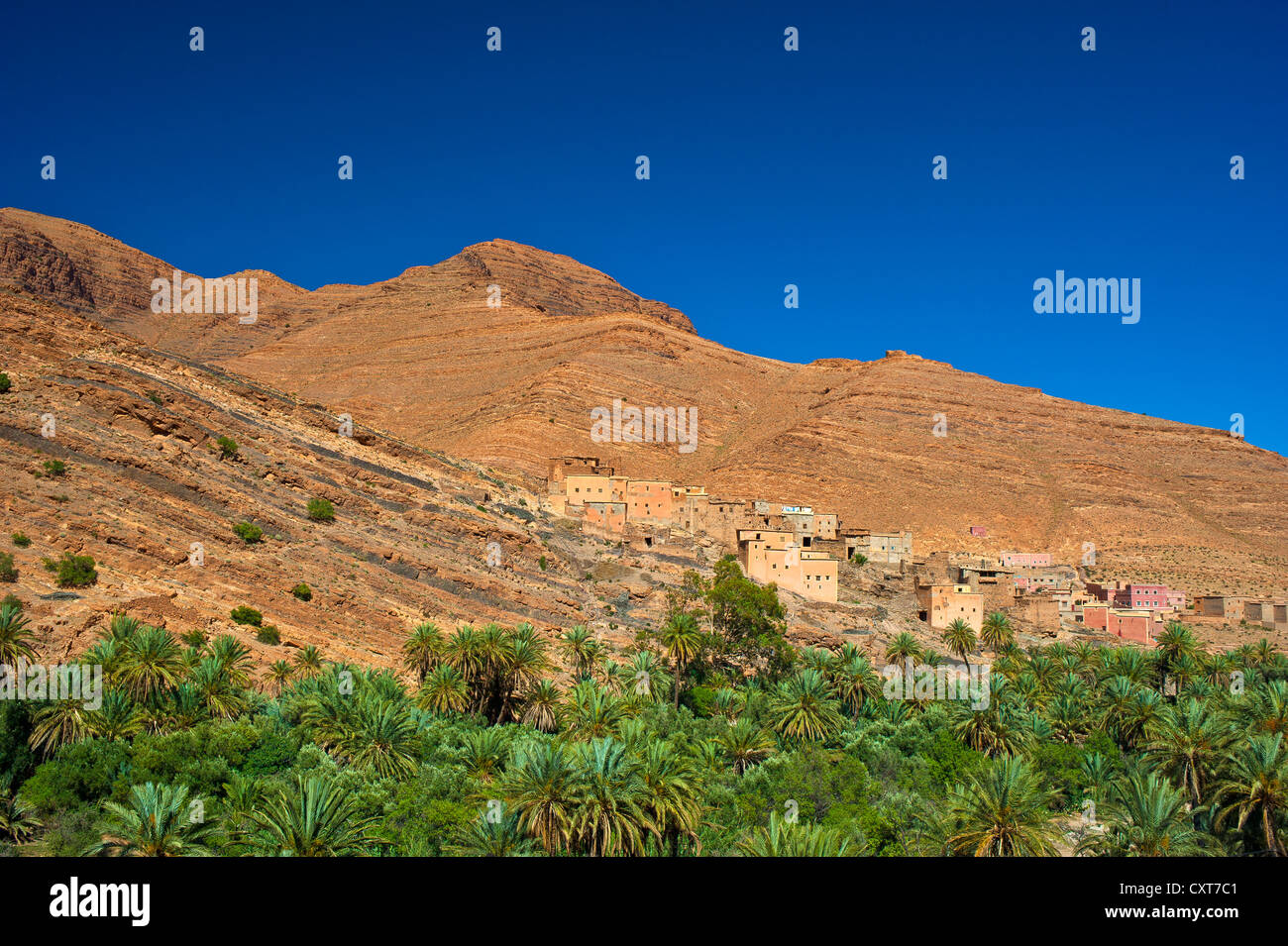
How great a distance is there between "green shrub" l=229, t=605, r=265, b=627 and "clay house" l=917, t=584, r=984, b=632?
143ft

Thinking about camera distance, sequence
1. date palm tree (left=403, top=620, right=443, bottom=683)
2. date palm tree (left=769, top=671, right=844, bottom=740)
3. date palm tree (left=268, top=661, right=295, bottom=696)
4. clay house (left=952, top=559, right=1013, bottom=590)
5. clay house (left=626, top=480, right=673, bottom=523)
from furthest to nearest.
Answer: clay house (left=952, top=559, right=1013, bottom=590)
clay house (left=626, top=480, right=673, bottom=523)
date palm tree (left=769, top=671, right=844, bottom=740)
date palm tree (left=403, top=620, right=443, bottom=683)
date palm tree (left=268, top=661, right=295, bottom=696)

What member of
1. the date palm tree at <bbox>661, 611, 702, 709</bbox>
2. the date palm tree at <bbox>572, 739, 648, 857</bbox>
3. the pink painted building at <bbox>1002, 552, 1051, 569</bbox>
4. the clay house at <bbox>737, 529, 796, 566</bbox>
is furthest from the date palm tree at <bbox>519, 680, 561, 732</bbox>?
the pink painted building at <bbox>1002, 552, 1051, 569</bbox>

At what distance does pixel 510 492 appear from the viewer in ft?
215

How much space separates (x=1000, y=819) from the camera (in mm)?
20438

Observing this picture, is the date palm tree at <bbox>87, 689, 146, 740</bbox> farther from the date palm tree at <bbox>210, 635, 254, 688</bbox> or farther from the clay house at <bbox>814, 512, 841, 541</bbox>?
the clay house at <bbox>814, 512, 841, 541</bbox>

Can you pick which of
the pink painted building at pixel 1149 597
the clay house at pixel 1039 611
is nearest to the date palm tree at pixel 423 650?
the clay house at pixel 1039 611

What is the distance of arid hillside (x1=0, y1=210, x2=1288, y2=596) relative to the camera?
106 meters

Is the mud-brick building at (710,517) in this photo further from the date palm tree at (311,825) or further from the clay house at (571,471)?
the date palm tree at (311,825)

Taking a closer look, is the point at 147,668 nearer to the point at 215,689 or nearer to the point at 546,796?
the point at 215,689

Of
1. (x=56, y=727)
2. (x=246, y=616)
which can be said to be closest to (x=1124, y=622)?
(x=246, y=616)

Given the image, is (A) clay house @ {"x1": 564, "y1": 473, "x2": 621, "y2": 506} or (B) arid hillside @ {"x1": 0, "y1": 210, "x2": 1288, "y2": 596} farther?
(B) arid hillside @ {"x1": 0, "y1": 210, "x2": 1288, "y2": 596}

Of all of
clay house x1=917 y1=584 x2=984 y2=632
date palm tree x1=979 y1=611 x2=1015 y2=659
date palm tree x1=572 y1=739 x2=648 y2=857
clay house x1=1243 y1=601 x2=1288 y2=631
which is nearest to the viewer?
date palm tree x1=572 y1=739 x2=648 y2=857
